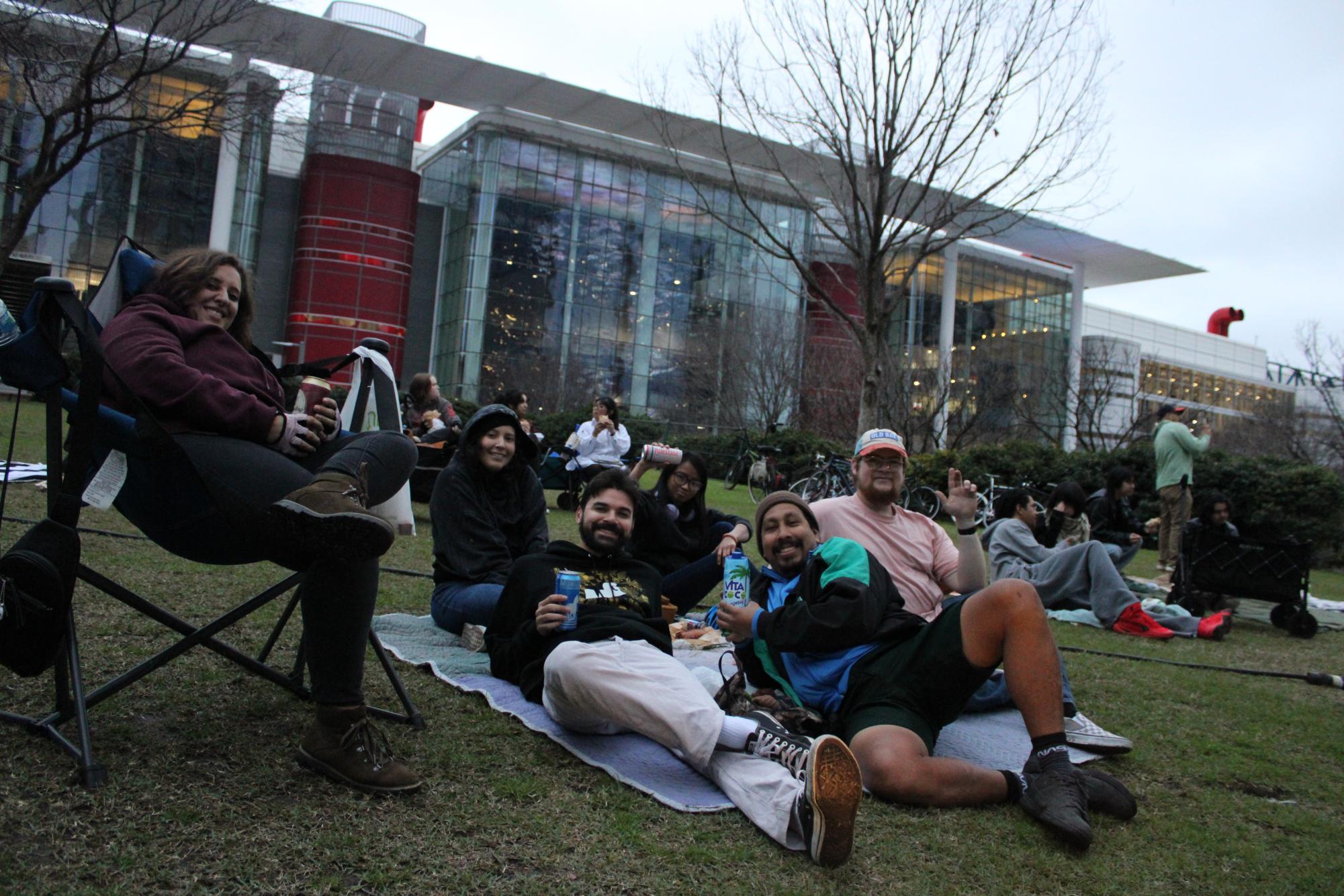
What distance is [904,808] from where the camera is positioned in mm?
2779

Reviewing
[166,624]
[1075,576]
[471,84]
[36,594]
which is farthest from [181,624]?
[471,84]

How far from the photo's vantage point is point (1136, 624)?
22.0 ft

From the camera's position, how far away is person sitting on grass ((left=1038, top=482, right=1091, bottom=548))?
7773 millimetres

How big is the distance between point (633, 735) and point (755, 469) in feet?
46.0

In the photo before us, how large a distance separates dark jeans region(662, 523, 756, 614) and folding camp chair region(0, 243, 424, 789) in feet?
8.80

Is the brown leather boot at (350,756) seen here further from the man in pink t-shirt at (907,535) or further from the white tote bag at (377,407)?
the man in pink t-shirt at (907,535)

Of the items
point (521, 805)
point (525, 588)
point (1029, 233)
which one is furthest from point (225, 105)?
point (1029, 233)

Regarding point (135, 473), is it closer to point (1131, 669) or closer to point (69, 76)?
point (1131, 669)

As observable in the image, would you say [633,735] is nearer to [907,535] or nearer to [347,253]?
[907,535]

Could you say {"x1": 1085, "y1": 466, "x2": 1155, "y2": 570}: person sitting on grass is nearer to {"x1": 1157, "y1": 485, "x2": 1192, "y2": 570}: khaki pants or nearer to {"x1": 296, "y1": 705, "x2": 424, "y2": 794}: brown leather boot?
{"x1": 1157, "y1": 485, "x2": 1192, "y2": 570}: khaki pants

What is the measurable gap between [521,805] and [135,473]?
1.31 metres

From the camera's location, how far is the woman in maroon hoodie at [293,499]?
222 centimetres

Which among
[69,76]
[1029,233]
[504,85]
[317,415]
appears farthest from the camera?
[1029,233]

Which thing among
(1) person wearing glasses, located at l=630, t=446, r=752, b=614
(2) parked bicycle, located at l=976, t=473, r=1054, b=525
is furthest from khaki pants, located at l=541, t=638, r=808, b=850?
(2) parked bicycle, located at l=976, t=473, r=1054, b=525
